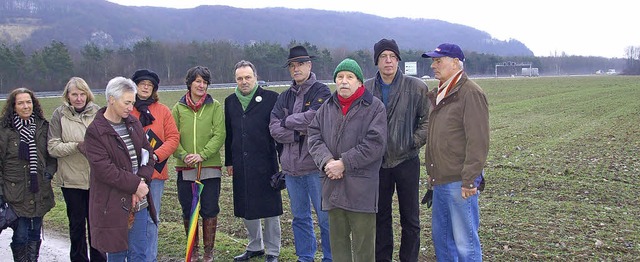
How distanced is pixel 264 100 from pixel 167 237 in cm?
246

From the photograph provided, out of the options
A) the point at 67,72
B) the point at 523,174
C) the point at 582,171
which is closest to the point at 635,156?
the point at 582,171

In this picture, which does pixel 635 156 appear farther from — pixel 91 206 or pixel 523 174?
pixel 91 206

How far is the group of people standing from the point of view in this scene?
447 cm

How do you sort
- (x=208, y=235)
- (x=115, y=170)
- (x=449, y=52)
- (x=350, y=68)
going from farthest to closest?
(x=208, y=235) < (x=350, y=68) < (x=449, y=52) < (x=115, y=170)

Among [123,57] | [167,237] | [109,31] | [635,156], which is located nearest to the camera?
[167,237]

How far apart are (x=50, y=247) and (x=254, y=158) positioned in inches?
126

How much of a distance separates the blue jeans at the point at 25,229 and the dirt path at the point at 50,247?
67 cm

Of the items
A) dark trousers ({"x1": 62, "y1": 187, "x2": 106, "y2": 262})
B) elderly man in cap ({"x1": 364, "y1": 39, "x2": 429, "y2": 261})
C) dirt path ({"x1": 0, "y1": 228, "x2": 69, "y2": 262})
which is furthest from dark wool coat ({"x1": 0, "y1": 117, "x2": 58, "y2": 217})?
elderly man in cap ({"x1": 364, "y1": 39, "x2": 429, "y2": 261})

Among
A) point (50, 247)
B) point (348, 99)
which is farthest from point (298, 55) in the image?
point (50, 247)

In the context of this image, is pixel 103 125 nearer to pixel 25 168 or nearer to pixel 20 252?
pixel 25 168

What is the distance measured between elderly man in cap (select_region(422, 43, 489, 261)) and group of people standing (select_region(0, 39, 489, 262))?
0.01 metres

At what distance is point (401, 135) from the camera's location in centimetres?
521

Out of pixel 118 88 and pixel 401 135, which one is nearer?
pixel 118 88

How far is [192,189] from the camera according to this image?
5965 millimetres
